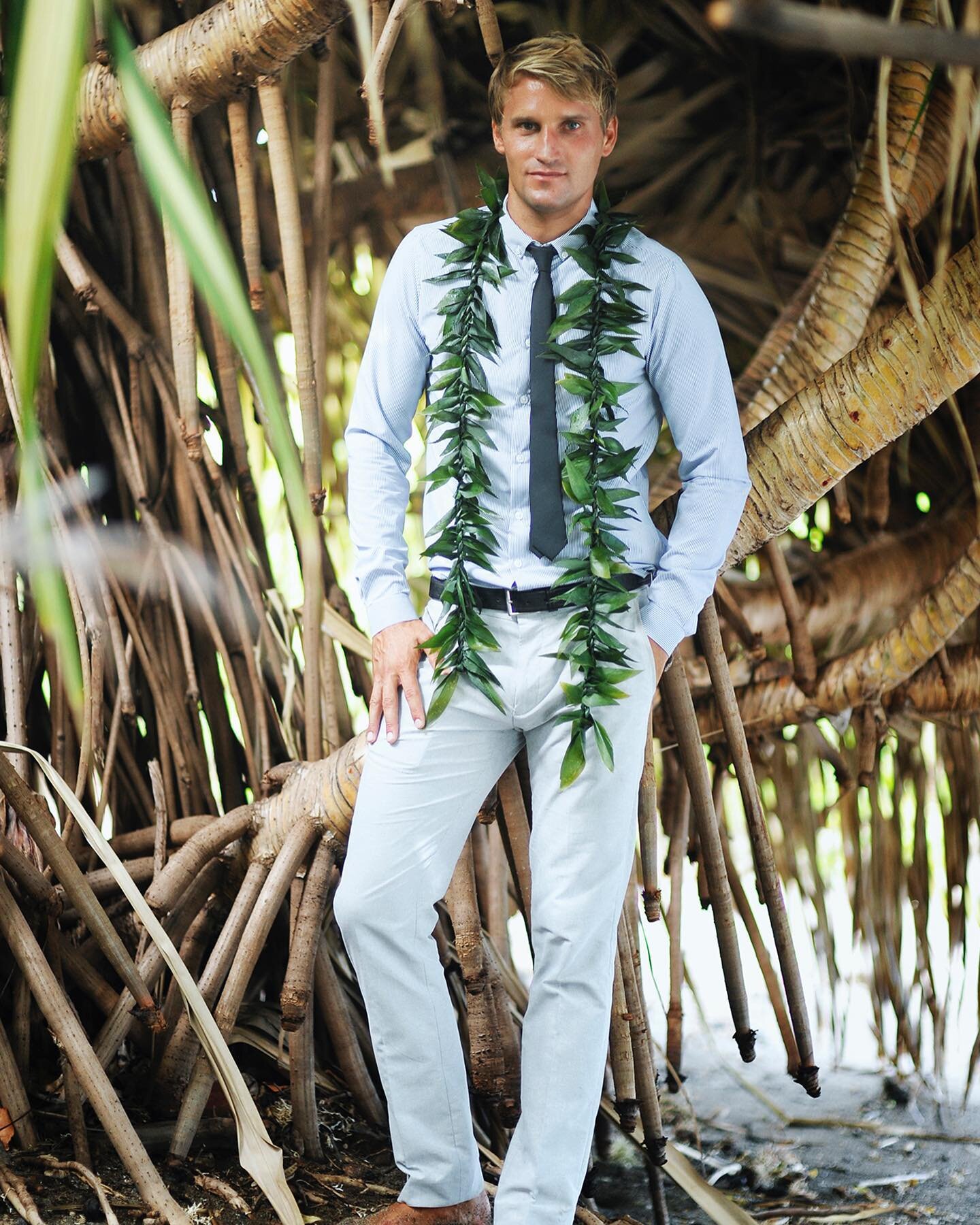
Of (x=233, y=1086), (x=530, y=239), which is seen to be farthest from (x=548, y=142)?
(x=233, y=1086)

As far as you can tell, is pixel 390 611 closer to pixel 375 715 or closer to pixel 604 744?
pixel 375 715

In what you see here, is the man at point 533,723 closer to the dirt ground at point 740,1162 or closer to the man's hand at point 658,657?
the man's hand at point 658,657

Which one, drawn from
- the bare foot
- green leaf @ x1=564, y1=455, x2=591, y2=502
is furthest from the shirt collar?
the bare foot

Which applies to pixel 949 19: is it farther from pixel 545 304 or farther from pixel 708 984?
pixel 708 984

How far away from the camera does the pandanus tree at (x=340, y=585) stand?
1.35 m

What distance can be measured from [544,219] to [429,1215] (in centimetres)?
110

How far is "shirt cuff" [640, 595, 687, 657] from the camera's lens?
3.96 feet

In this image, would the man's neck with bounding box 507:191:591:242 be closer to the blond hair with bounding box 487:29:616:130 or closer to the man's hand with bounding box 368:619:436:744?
the blond hair with bounding box 487:29:616:130

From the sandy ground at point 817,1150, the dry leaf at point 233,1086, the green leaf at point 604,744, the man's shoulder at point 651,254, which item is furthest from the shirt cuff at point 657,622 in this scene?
the sandy ground at point 817,1150

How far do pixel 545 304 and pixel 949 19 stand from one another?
1.55 ft

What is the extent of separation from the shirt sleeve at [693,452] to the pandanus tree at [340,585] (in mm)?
176

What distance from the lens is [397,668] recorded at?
4.04 ft

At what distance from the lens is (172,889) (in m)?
1.50

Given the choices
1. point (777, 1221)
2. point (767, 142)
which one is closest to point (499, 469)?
point (777, 1221)
